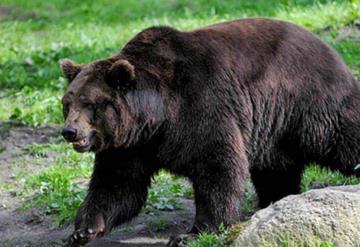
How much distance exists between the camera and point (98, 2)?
18.5m

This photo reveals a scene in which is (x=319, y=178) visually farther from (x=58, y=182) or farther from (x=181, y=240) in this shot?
(x=58, y=182)

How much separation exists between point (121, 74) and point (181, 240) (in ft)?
4.66

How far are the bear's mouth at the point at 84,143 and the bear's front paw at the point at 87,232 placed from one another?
0.81 m

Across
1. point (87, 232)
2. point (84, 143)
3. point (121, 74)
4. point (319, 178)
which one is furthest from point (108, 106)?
point (319, 178)

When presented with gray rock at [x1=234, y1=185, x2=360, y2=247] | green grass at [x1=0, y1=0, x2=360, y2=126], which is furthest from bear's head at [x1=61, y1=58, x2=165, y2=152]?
green grass at [x1=0, y1=0, x2=360, y2=126]

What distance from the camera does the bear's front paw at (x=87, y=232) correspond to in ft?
26.4

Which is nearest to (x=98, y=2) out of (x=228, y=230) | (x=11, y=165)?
(x=11, y=165)

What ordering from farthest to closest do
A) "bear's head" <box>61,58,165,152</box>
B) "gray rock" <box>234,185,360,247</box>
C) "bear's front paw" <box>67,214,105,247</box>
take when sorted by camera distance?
"bear's front paw" <box>67,214,105,247</box> < "bear's head" <box>61,58,165,152</box> < "gray rock" <box>234,185,360,247</box>

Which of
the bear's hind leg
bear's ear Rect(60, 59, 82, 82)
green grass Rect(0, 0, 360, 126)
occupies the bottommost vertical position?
green grass Rect(0, 0, 360, 126)

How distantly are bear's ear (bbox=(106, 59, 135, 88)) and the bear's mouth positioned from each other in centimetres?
47

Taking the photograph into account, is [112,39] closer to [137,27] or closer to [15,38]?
[137,27]

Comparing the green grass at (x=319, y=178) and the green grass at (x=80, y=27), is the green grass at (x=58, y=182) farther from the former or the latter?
the green grass at (x=319, y=178)

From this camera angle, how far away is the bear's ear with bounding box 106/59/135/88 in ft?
25.4

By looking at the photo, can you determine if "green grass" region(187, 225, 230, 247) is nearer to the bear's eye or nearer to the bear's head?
the bear's head
